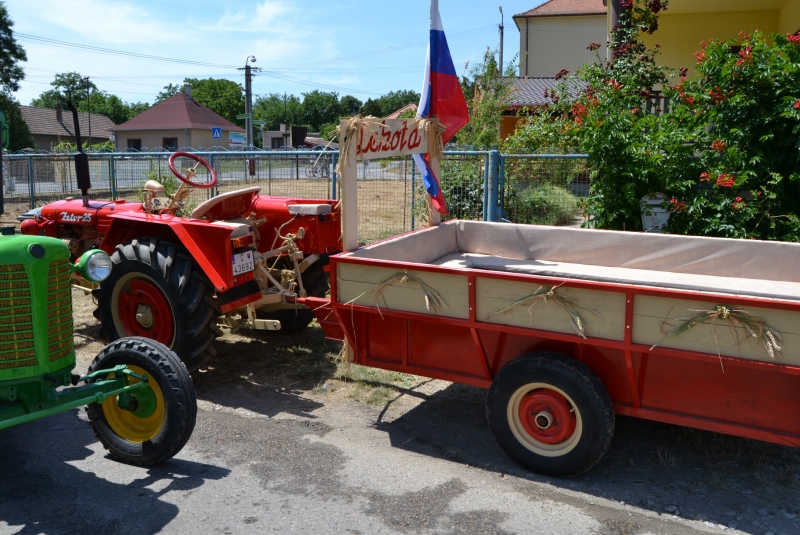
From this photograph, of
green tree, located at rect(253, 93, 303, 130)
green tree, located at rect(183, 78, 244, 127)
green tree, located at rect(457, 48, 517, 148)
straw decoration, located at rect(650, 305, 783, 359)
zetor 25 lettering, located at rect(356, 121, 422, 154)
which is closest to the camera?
straw decoration, located at rect(650, 305, 783, 359)

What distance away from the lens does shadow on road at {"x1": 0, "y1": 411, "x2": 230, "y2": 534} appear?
10.8 feet

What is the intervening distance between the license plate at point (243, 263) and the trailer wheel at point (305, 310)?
876mm

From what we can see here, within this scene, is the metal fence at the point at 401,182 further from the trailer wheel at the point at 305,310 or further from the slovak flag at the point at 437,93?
the trailer wheel at the point at 305,310

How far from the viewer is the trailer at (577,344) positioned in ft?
10.6

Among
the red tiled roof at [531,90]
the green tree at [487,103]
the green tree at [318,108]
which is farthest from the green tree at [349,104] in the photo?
the green tree at [487,103]

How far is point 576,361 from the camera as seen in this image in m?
3.66

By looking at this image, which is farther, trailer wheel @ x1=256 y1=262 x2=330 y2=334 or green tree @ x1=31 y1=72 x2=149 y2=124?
green tree @ x1=31 y1=72 x2=149 y2=124

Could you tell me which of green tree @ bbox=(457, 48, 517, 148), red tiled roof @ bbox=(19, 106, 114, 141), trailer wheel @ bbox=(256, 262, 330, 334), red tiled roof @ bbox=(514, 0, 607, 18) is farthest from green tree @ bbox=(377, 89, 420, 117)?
trailer wheel @ bbox=(256, 262, 330, 334)

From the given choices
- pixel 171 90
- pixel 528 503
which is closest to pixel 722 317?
pixel 528 503

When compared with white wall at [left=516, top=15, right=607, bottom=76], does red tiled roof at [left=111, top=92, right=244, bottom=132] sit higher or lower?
lower

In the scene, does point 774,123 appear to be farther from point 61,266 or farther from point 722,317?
point 61,266

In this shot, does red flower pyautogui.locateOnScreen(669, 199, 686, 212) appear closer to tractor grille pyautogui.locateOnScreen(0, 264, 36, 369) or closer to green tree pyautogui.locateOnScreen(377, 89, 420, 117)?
tractor grille pyautogui.locateOnScreen(0, 264, 36, 369)

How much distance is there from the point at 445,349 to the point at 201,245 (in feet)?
6.44

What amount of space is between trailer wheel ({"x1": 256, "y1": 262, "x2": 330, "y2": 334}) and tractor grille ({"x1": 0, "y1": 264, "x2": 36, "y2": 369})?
2.56 metres
